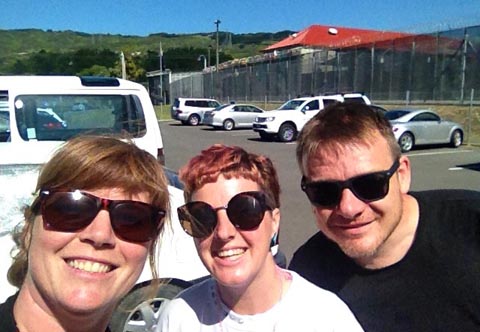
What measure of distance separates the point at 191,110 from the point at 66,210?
107 ft

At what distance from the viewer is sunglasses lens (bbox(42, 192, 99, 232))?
153 cm

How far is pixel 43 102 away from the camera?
17.6ft

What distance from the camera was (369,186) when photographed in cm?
195

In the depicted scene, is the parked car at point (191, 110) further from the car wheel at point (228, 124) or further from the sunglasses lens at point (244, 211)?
the sunglasses lens at point (244, 211)

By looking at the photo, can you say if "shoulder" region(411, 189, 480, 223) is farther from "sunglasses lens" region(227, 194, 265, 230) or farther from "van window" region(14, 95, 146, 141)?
"van window" region(14, 95, 146, 141)

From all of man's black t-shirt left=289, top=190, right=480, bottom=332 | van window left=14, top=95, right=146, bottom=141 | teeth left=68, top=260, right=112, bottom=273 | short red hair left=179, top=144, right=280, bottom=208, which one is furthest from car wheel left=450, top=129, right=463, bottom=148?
teeth left=68, top=260, right=112, bottom=273

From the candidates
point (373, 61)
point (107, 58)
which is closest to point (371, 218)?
point (373, 61)

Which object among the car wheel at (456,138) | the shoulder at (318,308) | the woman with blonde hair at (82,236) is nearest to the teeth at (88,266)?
the woman with blonde hair at (82,236)

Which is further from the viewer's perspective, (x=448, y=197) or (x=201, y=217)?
(x=448, y=197)

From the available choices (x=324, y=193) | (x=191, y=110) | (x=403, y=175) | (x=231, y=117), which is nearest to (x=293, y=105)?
(x=231, y=117)

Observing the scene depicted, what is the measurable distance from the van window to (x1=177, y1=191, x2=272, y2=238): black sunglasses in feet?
11.4

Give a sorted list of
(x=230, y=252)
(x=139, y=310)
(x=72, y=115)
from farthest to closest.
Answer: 1. (x=72, y=115)
2. (x=139, y=310)
3. (x=230, y=252)

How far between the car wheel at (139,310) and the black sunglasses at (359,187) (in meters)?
2.09

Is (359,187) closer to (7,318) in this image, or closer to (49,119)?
(7,318)
